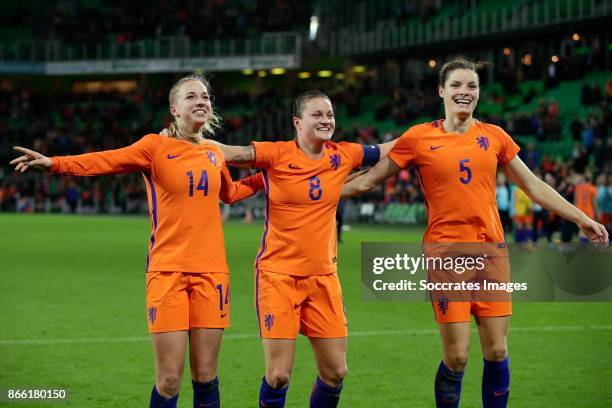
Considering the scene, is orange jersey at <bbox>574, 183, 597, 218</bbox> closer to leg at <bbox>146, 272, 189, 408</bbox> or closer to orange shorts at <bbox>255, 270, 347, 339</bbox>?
orange shorts at <bbox>255, 270, 347, 339</bbox>

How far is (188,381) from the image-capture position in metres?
9.80

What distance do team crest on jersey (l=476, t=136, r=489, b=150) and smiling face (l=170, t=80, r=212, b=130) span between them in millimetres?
1778

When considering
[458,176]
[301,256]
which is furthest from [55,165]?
[458,176]

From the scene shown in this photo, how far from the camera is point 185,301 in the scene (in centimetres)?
645

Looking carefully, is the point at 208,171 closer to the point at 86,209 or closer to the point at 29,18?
the point at 86,209

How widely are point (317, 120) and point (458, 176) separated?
0.99m

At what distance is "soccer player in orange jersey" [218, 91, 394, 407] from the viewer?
263 inches

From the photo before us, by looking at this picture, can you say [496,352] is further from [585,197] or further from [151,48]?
[151,48]

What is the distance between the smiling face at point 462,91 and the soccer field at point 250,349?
2.82 meters

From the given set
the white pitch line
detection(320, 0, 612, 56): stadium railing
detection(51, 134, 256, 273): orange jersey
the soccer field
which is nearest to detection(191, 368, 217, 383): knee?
detection(51, 134, 256, 273): orange jersey

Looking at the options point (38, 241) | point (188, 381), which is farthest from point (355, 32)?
point (188, 381)

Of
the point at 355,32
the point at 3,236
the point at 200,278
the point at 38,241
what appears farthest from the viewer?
the point at 355,32

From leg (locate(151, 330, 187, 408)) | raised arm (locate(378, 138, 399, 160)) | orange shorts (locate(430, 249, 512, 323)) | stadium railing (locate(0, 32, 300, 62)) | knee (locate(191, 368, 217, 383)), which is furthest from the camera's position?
stadium railing (locate(0, 32, 300, 62))

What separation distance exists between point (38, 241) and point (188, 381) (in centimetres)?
1934
